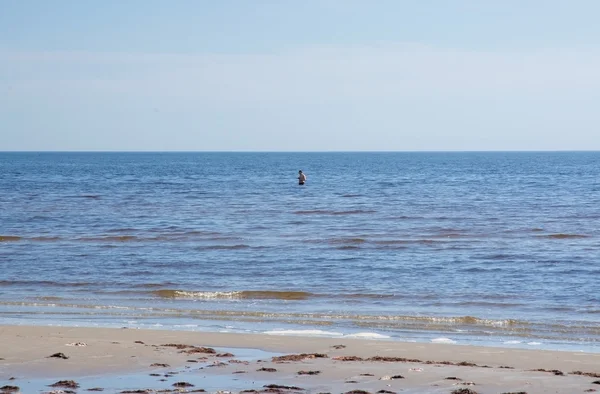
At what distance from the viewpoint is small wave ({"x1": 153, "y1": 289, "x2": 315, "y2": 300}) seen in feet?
55.9

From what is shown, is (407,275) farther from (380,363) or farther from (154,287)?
(380,363)

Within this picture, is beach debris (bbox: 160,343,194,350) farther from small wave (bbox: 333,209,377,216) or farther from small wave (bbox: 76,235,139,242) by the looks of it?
small wave (bbox: 333,209,377,216)

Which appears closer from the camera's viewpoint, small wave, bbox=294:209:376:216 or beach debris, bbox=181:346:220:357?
beach debris, bbox=181:346:220:357

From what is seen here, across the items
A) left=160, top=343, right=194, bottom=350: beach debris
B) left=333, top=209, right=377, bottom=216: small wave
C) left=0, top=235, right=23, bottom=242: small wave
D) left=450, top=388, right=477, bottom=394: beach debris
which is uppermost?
left=450, top=388, right=477, bottom=394: beach debris

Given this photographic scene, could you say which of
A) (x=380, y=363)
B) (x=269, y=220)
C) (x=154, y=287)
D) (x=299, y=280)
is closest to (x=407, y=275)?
(x=299, y=280)

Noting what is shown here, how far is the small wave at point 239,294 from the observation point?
17047 mm

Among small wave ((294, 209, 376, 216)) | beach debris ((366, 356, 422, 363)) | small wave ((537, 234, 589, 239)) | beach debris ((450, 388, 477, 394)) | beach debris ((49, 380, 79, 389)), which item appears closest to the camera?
beach debris ((450, 388, 477, 394))

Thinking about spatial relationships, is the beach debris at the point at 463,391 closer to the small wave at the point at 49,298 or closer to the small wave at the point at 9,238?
the small wave at the point at 49,298

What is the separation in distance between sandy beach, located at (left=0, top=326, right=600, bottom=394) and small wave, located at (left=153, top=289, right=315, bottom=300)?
4328 mm

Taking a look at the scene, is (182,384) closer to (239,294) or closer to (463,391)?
(463,391)

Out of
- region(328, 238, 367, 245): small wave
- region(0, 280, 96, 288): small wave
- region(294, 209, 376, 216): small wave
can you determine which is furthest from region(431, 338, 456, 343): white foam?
region(294, 209, 376, 216): small wave

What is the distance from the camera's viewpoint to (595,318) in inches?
571

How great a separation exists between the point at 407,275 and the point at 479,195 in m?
32.7

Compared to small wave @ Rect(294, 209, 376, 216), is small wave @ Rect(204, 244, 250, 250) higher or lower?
lower
